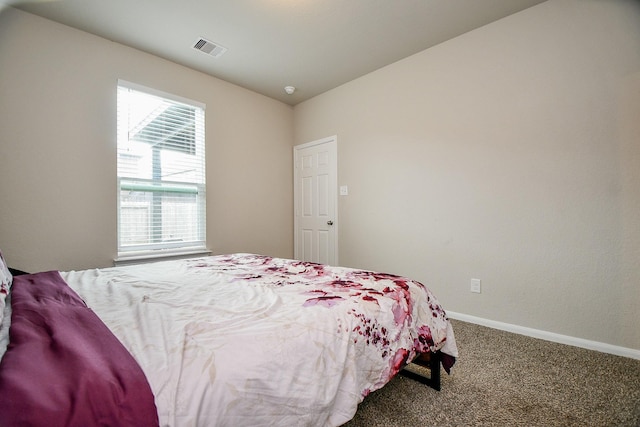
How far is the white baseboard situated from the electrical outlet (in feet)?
0.82

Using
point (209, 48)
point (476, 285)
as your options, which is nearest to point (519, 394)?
point (476, 285)

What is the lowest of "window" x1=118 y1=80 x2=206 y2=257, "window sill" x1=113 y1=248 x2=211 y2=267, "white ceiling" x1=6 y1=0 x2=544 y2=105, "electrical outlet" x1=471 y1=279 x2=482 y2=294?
"electrical outlet" x1=471 y1=279 x2=482 y2=294

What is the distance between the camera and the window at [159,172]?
2.82m

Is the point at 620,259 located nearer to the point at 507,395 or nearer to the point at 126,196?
the point at 507,395

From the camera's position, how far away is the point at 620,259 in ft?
6.53

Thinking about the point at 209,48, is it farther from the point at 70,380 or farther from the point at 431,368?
the point at 431,368

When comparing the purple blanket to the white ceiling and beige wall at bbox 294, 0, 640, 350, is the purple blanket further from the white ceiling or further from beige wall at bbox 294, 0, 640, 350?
beige wall at bbox 294, 0, 640, 350

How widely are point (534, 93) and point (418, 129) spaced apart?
1001 millimetres

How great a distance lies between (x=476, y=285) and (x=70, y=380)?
2.87m

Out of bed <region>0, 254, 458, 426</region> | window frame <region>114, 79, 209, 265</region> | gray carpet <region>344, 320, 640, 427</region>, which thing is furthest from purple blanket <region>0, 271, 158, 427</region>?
window frame <region>114, 79, 209, 265</region>

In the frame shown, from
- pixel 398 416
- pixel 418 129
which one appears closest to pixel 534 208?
pixel 418 129

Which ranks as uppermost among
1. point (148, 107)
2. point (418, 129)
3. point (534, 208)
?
point (148, 107)

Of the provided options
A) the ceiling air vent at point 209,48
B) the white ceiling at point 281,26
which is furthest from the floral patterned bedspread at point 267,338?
the ceiling air vent at point 209,48

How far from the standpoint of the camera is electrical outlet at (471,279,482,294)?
2.62 meters
